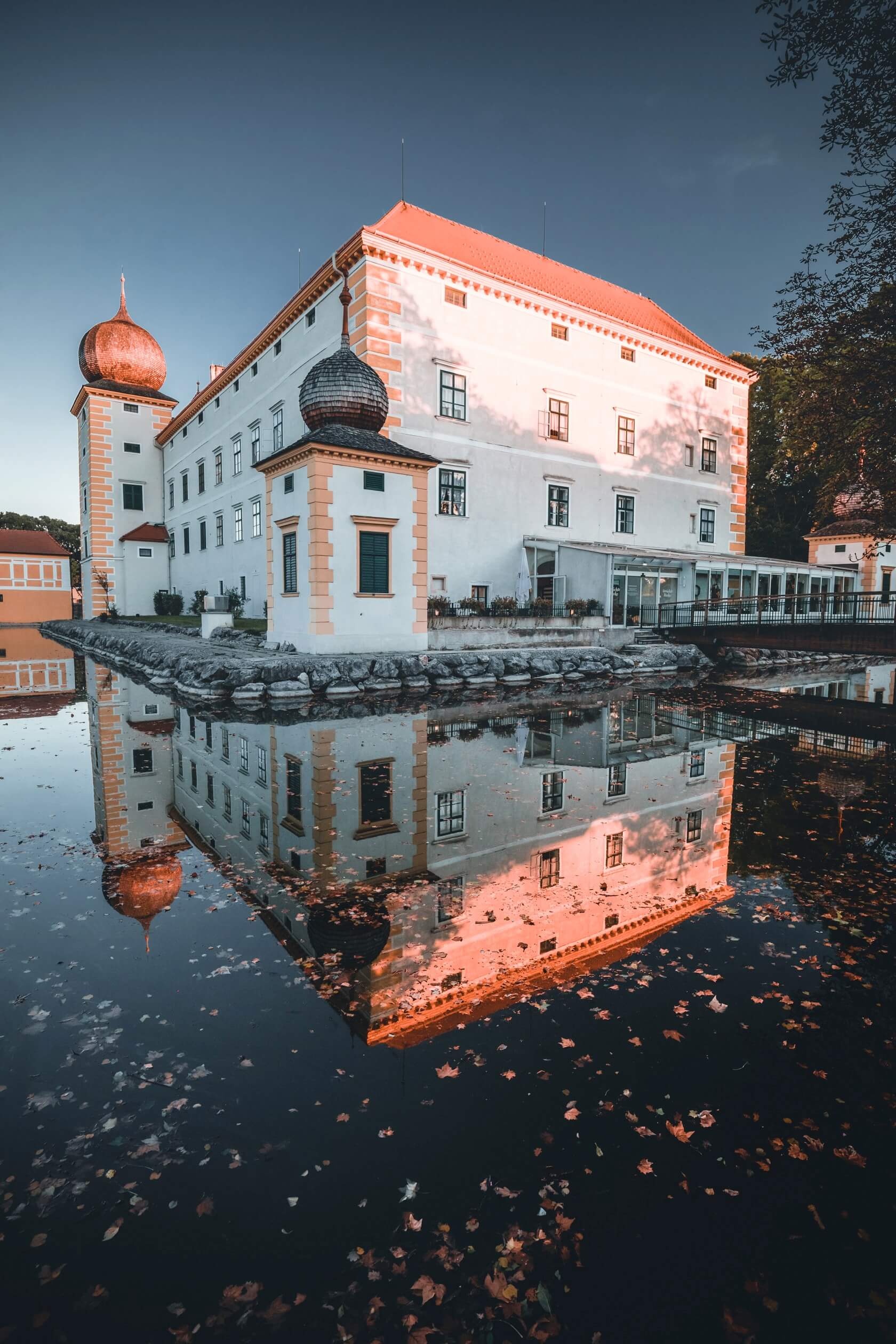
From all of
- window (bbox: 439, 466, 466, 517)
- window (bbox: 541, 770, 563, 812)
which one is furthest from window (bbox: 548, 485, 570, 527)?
window (bbox: 541, 770, 563, 812)

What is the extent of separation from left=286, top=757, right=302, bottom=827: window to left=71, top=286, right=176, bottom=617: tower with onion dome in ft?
118

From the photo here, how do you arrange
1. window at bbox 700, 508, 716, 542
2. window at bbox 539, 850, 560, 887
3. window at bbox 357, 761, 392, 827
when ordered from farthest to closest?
window at bbox 700, 508, 716, 542 → window at bbox 357, 761, 392, 827 → window at bbox 539, 850, 560, 887

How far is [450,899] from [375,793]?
2884 millimetres

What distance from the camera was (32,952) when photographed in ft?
14.1

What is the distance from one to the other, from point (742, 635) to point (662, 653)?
3772 millimetres

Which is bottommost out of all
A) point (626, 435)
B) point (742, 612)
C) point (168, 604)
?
point (742, 612)

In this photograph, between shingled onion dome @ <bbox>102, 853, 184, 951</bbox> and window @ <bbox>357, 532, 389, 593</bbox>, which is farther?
window @ <bbox>357, 532, 389, 593</bbox>

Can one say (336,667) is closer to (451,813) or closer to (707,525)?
(451,813)

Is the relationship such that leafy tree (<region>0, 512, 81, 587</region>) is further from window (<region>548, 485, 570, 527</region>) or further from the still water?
the still water

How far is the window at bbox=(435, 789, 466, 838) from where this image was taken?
658 cm

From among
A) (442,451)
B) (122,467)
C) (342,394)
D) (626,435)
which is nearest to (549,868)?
(342,394)

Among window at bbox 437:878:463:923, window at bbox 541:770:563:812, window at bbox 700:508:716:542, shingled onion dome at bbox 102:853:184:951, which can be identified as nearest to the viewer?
window at bbox 437:878:463:923

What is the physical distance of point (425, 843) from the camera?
6246 millimetres

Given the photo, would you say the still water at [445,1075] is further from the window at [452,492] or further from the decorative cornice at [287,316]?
the decorative cornice at [287,316]
